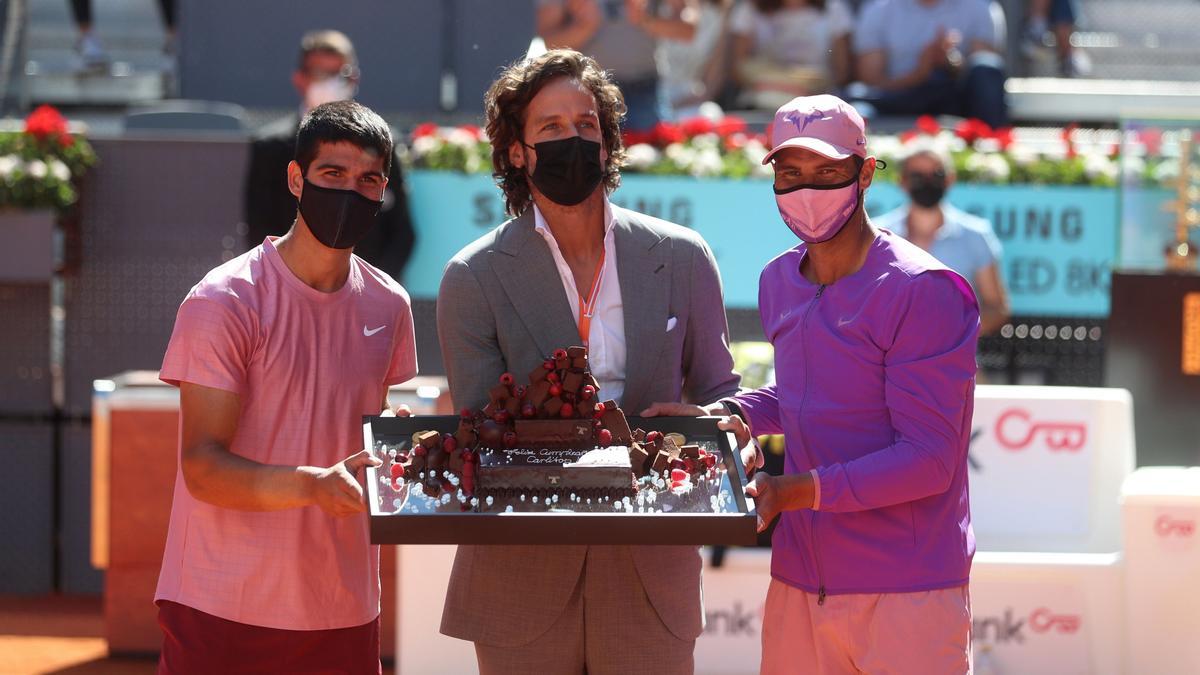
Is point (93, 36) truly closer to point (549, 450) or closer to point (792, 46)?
point (792, 46)

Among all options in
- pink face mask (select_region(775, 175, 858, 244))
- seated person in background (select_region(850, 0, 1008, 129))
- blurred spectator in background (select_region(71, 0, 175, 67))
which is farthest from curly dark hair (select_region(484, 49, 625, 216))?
blurred spectator in background (select_region(71, 0, 175, 67))

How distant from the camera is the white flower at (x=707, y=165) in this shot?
7.18 m

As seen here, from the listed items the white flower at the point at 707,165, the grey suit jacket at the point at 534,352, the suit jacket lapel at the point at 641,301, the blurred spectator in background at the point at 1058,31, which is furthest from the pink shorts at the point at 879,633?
the blurred spectator in background at the point at 1058,31

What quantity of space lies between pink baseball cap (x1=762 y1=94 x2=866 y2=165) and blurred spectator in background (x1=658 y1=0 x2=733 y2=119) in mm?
6894

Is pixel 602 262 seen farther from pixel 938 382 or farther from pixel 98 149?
pixel 98 149

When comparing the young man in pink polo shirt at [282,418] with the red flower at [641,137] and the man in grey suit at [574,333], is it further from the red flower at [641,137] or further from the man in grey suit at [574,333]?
the red flower at [641,137]

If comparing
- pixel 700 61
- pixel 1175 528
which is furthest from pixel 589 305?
pixel 700 61

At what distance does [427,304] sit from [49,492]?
6.86 ft

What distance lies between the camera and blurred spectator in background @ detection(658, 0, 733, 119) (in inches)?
392

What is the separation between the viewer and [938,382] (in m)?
2.83

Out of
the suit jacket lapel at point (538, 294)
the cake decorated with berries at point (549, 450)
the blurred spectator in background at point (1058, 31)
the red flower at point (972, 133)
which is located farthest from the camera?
the blurred spectator in background at point (1058, 31)

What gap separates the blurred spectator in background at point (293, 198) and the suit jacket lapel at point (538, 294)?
3.75 m

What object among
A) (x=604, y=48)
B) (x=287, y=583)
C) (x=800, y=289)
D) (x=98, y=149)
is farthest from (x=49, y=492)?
(x=800, y=289)

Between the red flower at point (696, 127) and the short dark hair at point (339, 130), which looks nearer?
the short dark hair at point (339, 130)
